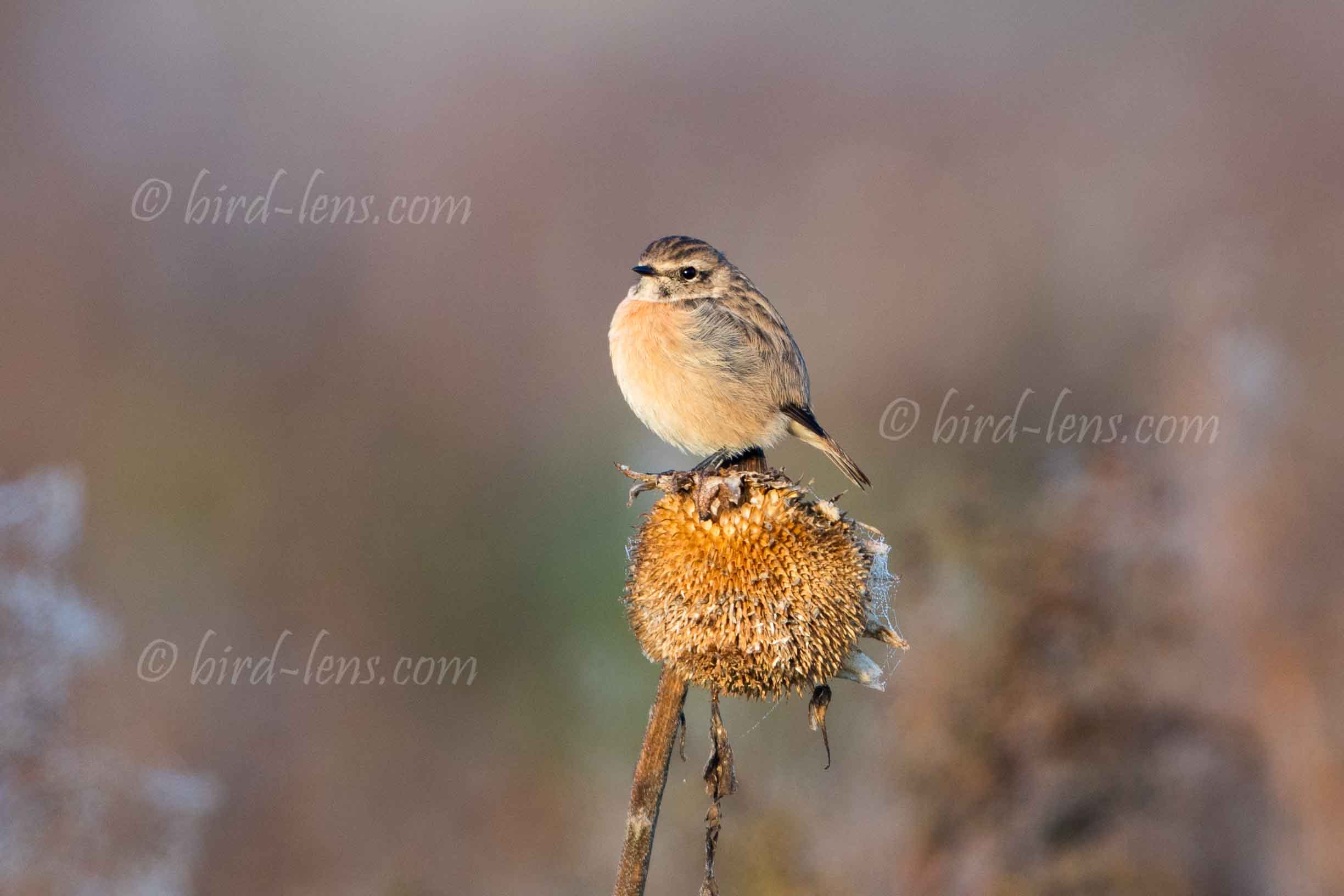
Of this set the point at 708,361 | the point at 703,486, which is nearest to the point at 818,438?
the point at 708,361

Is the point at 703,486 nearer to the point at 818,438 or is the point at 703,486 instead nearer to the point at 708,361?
the point at 708,361

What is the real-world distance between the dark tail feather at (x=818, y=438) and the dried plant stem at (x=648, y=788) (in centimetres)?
184

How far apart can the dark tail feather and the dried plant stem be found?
1839mm

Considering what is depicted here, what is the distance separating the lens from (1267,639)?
478 cm

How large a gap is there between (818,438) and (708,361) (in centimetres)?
52

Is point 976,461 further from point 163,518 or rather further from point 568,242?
point 163,518

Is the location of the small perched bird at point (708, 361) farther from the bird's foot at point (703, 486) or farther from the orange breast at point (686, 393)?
the bird's foot at point (703, 486)

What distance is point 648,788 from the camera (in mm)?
2396

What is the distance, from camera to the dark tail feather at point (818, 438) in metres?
4.30

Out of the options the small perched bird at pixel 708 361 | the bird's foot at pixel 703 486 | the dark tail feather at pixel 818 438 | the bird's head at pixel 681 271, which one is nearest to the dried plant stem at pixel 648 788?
the bird's foot at pixel 703 486

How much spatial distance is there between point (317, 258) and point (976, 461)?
4391 millimetres

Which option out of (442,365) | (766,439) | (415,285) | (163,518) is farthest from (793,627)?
(415,285)

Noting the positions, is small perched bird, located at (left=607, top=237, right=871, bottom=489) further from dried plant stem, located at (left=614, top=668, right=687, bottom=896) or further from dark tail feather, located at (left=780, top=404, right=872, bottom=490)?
dried plant stem, located at (left=614, top=668, right=687, bottom=896)

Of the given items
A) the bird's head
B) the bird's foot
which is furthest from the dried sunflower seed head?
the bird's head
